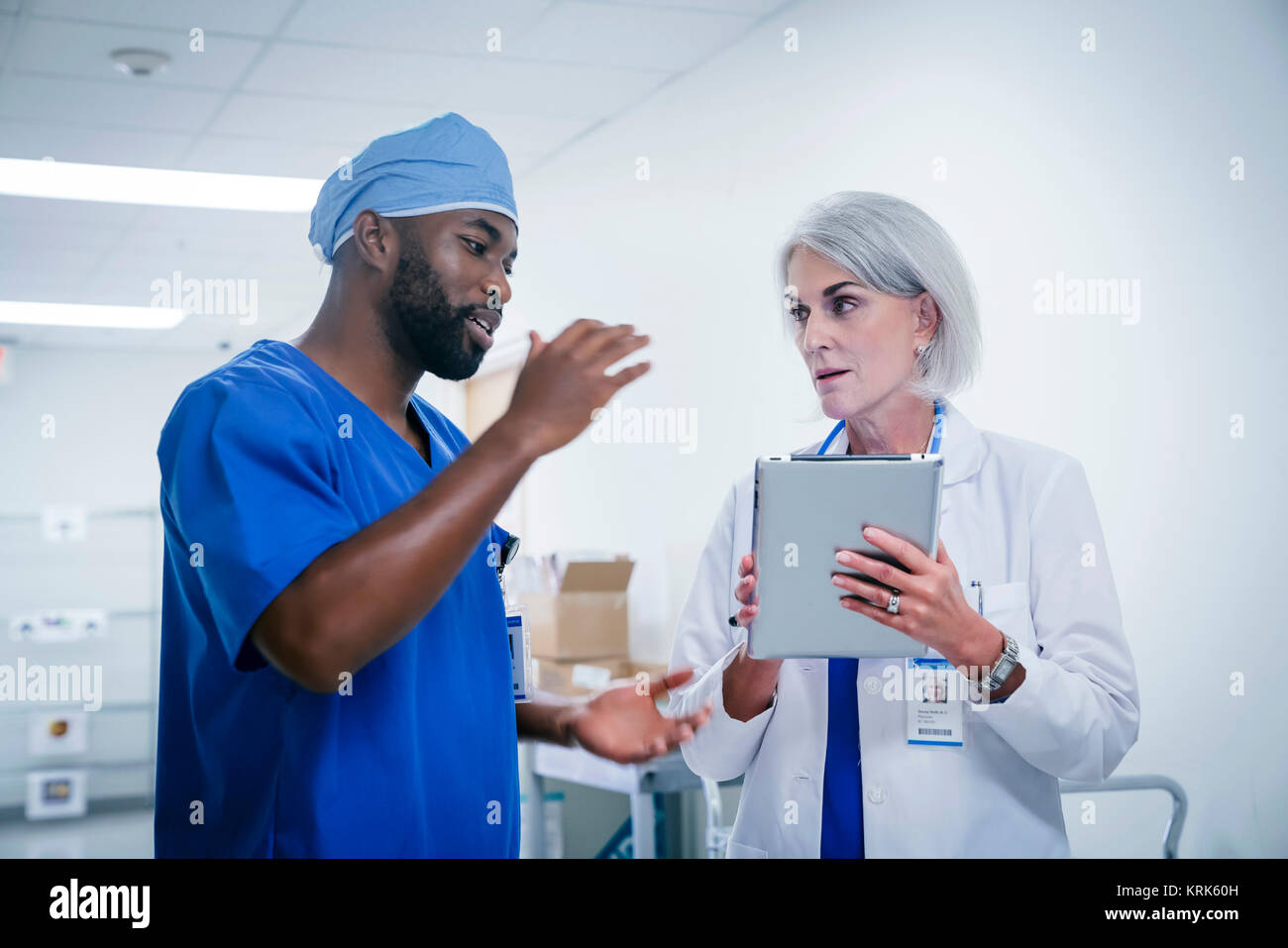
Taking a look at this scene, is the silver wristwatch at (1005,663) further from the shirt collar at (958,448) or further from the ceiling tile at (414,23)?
the ceiling tile at (414,23)

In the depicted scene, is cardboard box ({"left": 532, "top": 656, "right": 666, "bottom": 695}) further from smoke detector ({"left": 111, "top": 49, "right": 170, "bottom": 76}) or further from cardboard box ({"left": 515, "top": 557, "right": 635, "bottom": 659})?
smoke detector ({"left": 111, "top": 49, "right": 170, "bottom": 76})

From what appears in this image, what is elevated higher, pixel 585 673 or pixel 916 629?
pixel 916 629

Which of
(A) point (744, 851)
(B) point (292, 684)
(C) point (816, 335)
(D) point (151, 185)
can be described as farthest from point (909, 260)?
(D) point (151, 185)

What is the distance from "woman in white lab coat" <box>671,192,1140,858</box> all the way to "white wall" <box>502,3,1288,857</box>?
77 cm

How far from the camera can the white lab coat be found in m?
1.04

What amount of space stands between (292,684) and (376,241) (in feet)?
1.22

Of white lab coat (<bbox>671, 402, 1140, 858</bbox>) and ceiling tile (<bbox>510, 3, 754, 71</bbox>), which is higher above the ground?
ceiling tile (<bbox>510, 3, 754, 71</bbox>)

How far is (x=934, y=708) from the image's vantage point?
1075mm

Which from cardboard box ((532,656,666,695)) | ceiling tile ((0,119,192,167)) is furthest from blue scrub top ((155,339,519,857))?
ceiling tile ((0,119,192,167))

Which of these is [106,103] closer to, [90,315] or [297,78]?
[297,78]

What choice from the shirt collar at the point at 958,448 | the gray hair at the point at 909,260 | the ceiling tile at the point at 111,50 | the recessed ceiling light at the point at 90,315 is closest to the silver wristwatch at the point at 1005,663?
the shirt collar at the point at 958,448

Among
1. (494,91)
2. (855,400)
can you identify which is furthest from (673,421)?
(855,400)

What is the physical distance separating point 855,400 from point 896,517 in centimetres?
28
